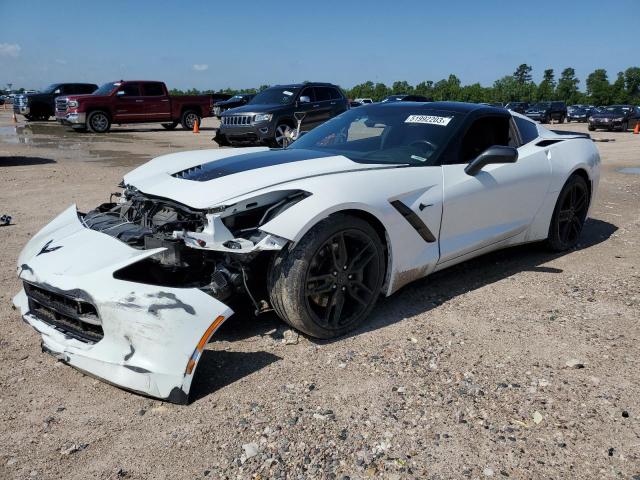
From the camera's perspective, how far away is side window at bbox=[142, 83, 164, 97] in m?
20.8

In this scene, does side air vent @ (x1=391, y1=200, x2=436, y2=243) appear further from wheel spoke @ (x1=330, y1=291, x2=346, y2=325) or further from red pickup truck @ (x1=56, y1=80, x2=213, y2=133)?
red pickup truck @ (x1=56, y1=80, x2=213, y2=133)

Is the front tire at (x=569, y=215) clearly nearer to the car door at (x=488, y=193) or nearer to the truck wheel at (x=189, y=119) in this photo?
the car door at (x=488, y=193)

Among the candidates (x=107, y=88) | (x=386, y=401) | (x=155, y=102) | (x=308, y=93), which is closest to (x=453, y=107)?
(x=386, y=401)

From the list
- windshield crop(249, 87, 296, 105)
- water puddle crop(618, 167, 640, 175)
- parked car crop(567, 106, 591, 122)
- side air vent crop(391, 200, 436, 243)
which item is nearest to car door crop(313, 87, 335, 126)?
windshield crop(249, 87, 296, 105)

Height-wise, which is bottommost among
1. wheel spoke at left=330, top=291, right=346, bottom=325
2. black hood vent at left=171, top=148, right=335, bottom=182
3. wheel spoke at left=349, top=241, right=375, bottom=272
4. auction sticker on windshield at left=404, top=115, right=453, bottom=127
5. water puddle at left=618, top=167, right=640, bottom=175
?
water puddle at left=618, top=167, right=640, bottom=175

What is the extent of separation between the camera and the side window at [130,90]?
66.1 ft

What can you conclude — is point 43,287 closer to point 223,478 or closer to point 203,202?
point 203,202

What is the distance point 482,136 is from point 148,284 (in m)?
2.82

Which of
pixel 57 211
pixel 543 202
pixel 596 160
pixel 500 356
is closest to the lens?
pixel 500 356

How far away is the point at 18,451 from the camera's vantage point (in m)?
2.31

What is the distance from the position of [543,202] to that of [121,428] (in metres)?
3.76

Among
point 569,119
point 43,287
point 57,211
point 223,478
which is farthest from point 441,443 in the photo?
point 569,119

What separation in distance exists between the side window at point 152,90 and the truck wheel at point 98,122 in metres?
1.78

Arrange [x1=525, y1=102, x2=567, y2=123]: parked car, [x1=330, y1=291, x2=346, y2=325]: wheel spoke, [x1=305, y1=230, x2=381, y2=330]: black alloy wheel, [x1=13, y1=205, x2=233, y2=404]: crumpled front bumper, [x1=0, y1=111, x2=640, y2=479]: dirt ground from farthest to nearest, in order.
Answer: [x1=525, y1=102, x2=567, y2=123]: parked car
[x1=330, y1=291, x2=346, y2=325]: wheel spoke
[x1=305, y1=230, x2=381, y2=330]: black alloy wheel
[x1=13, y1=205, x2=233, y2=404]: crumpled front bumper
[x1=0, y1=111, x2=640, y2=479]: dirt ground
